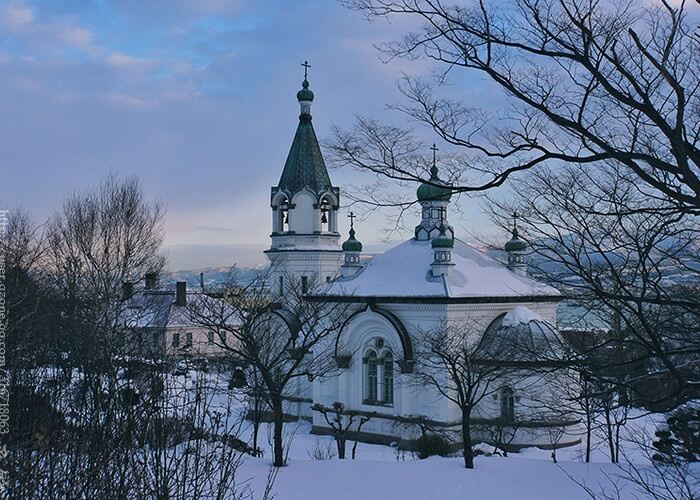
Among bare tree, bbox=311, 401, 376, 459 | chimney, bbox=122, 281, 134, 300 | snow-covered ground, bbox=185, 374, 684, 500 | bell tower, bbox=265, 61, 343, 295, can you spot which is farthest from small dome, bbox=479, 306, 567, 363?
chimney, bbox=122, 281, 134, 300

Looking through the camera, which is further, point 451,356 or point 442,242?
point 442,242

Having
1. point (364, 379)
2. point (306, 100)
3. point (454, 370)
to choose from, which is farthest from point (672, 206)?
point (306, 100)

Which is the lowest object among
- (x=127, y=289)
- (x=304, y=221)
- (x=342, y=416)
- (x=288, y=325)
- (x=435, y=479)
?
(x=435, y=479)

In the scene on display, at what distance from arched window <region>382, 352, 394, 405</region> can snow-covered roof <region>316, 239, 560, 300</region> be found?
227 cm

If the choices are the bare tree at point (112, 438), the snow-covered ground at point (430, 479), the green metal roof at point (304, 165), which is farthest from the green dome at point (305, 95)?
the bare tree at point (112, 438)

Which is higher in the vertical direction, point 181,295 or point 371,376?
point 181,295

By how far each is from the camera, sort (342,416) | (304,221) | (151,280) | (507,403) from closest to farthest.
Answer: (507,403)
(342,416)
(151,280)
(304,221)

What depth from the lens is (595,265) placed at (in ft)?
21.6

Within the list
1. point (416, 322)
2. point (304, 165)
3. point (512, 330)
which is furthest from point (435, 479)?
point (304, 165)

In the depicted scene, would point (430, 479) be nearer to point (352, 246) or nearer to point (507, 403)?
point (507, 403)

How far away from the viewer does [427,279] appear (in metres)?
23.4

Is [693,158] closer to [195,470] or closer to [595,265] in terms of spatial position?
[595,265]

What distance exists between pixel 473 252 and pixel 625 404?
19.9 m

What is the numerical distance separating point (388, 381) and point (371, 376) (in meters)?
0.71
